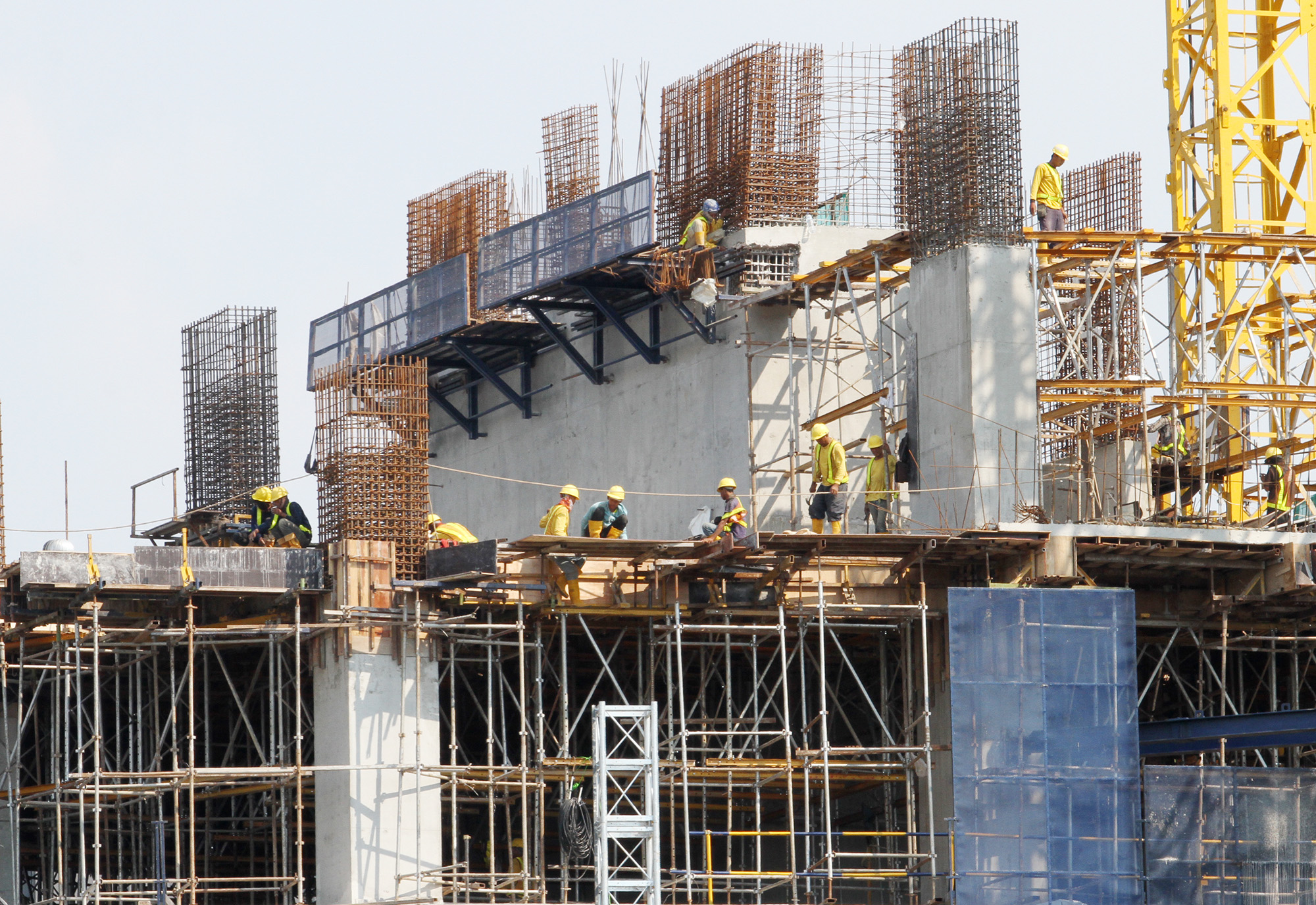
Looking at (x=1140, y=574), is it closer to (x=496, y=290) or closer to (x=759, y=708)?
(x=759, y=708)

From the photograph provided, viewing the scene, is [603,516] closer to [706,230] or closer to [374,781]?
[374,781]

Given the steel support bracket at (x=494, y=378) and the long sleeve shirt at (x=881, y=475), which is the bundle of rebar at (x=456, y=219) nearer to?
the steel support bracket at (x=494, y=378)

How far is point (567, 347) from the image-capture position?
51594 millimetres

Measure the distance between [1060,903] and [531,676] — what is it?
969 cm

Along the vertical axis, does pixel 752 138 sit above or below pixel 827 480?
above

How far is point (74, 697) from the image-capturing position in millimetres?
45438

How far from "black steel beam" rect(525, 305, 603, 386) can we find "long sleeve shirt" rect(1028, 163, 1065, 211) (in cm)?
1121

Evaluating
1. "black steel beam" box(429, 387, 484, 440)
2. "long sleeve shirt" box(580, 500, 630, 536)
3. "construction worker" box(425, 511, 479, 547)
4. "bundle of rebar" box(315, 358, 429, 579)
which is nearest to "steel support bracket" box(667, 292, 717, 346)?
"bundle of rebar" box(315, 358, 429, 579)

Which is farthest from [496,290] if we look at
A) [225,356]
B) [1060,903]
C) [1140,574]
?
[1060,903]

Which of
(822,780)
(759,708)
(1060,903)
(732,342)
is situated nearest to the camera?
(1060,903)

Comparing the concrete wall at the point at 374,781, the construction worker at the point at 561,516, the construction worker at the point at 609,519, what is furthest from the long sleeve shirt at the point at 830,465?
the concrete wall at the point at 374,781

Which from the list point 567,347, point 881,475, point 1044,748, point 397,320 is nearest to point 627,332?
point 567,347

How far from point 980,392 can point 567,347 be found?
12768mm

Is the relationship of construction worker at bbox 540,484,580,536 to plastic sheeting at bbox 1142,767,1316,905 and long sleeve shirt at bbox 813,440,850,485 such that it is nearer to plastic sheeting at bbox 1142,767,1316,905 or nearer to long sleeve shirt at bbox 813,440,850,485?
long sleeve shirt at bbox 813,440,850,485
